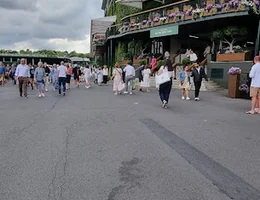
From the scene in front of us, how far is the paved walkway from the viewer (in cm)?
373

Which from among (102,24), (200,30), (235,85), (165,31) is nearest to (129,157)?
(235,85)

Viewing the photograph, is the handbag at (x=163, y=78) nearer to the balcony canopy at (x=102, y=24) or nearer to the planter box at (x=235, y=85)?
the planter box at (x=235, y=85)

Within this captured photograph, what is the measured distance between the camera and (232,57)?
729 inches

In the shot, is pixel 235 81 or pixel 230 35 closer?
pixel 235 81

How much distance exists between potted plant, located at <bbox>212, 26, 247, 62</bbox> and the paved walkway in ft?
33.5

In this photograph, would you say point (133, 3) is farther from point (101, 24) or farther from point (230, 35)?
point (230, 35)

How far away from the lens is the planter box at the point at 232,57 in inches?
701

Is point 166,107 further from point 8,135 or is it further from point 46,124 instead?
point 8,135

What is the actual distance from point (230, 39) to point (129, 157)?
1831cm

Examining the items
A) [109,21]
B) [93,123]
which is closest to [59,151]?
[93,123]

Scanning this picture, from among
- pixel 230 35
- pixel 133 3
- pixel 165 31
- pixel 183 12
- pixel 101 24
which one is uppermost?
pixel 133 3

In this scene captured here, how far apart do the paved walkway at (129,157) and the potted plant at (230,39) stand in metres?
10.2

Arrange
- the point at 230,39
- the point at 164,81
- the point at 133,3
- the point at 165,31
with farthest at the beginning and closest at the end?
the point at 133,3, the point at 165,31, the point at 230,39, the point at 164,81

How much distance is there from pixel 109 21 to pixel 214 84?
22.1m
